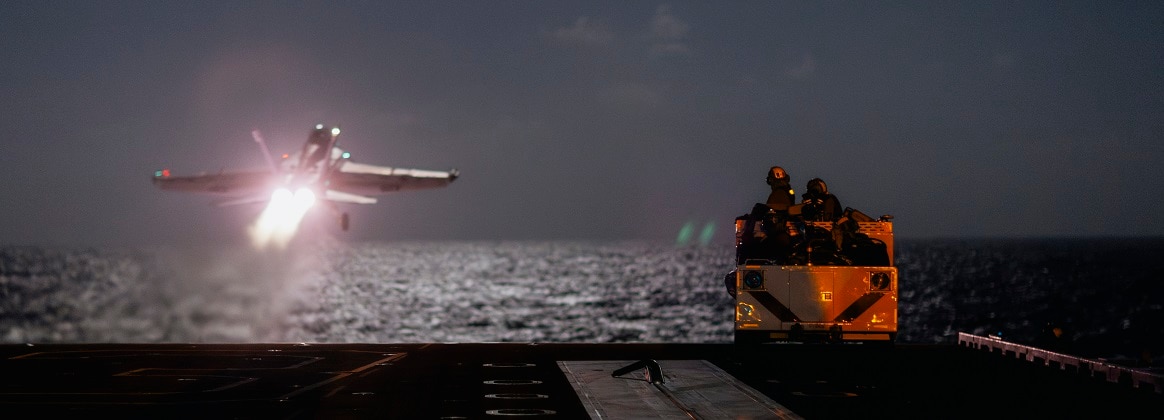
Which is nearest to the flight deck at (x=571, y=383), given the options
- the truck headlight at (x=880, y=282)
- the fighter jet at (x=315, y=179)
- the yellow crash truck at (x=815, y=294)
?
the yellow crash truck at (x=815, y=294)

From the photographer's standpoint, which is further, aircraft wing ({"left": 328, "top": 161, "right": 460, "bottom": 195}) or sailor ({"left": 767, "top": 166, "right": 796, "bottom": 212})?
aircraft wing ({"left": 328, "top": 161, "right": 460, "bottom": 195})

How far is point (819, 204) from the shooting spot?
21.4 m

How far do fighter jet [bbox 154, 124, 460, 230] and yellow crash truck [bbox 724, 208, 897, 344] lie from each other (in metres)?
39.5

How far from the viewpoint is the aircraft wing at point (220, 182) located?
65750 mm

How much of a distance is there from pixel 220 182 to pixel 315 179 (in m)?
10.5

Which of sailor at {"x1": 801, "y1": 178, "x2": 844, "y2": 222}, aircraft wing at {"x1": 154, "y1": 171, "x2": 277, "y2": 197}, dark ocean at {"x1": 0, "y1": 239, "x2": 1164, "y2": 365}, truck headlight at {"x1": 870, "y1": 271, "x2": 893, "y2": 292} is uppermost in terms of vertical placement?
aircraft wing at {"x1": 154, "y1": 171, "x2": 277, "y2": 197}

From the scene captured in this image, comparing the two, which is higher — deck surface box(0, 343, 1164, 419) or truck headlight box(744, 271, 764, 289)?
truck headlight box(744, 271, 764, 289)

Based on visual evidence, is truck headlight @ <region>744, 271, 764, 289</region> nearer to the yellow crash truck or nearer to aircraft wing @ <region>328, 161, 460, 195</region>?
the yellow crash truck

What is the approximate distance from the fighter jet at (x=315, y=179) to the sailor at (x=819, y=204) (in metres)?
39.4

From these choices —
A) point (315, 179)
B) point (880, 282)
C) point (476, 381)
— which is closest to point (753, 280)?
point (880, 282)

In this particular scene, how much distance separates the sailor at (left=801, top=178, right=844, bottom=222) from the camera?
21.2m

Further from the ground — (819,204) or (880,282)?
(819,204)

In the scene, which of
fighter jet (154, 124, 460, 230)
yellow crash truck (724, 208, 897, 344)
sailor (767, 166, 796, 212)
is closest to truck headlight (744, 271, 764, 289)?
yellow crash truck (724, 208, 897, 344)

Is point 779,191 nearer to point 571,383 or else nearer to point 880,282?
point 880,282
